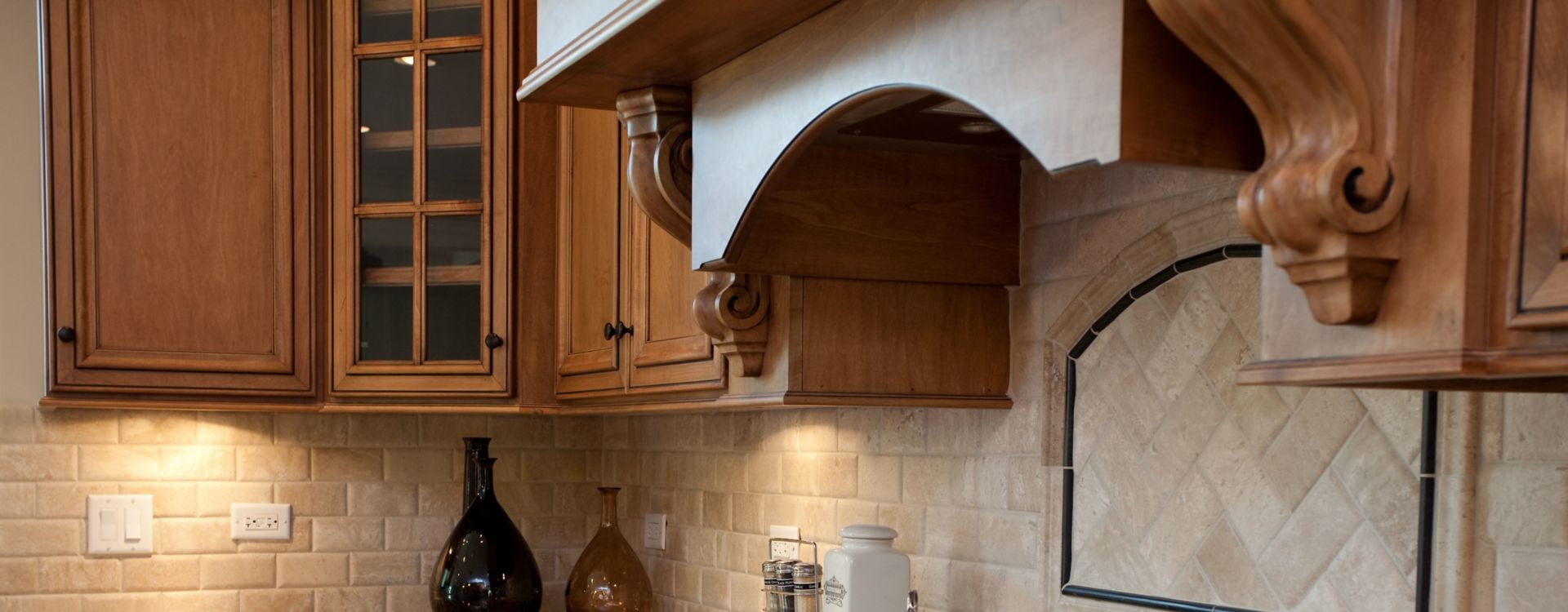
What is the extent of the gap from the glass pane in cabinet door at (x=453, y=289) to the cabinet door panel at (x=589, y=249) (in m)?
0.16

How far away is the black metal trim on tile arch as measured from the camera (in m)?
1.12

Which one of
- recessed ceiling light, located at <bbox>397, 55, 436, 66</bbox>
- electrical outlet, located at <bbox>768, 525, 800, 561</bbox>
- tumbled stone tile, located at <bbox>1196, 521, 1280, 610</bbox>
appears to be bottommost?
electrical outlet, located at <bbox>768, 525, 800, 561</bbox>

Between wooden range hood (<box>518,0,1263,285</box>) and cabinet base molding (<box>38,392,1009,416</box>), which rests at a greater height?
wooden range hood (<box>518,0,1263,285</box>)

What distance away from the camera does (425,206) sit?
257 cm

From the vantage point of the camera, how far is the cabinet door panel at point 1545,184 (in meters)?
0.67

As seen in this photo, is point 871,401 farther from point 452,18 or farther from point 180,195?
point 180,195

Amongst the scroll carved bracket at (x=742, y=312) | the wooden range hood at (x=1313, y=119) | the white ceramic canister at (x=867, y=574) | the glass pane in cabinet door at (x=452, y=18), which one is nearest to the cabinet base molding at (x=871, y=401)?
the scroll carved bracket at (x=742, y=312)

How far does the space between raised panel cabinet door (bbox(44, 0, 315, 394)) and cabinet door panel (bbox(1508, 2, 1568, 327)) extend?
2259 mm

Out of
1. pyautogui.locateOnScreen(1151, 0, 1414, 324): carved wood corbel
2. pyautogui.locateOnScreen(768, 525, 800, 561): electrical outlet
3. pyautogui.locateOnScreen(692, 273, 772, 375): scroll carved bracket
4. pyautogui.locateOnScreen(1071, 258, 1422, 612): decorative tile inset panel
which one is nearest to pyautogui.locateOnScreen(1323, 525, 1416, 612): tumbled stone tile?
pyautogui.locateOnScreen(1071, 258, 1422, 612): decorative tile inset panel

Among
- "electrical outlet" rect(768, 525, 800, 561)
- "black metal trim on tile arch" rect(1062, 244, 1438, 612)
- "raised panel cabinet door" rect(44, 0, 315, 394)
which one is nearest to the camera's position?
"black metal trim on tile arch" rect(1062, 244, 1438, 612)

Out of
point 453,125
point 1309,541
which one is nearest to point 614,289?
point 453,125

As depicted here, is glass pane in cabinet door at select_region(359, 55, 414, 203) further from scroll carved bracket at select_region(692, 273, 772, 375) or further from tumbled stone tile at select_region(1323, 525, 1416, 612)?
tumbled stone tile at select_region(1323, 525, 1416, 612)

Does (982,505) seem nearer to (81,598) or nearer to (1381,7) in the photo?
(1381,7)

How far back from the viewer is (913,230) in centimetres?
164
